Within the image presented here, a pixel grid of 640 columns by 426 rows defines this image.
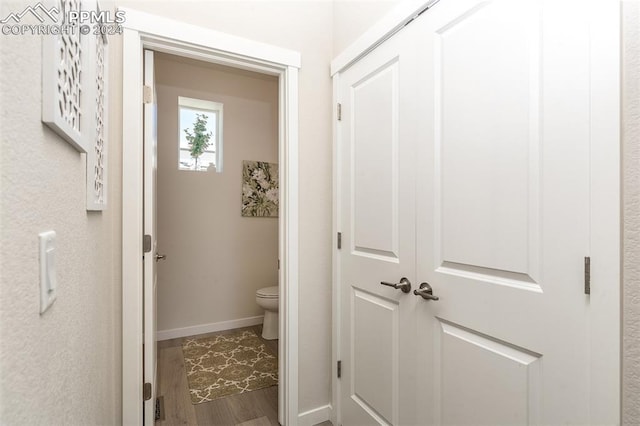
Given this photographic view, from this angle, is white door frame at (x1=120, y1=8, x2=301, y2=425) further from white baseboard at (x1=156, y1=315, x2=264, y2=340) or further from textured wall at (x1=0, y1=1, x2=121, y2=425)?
white baseboard at (x1=156, y1=315, x2=264, y2=340)

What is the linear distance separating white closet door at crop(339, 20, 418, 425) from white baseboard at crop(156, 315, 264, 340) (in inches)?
71.8

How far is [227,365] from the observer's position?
2.50 metres

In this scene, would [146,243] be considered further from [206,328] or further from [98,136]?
[206,328]

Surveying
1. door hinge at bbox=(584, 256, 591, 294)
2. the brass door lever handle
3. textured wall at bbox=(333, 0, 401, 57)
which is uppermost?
textured wall at bbox=(333, 0, 401, 57)

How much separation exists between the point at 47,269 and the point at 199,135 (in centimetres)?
293

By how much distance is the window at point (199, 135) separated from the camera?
312cm

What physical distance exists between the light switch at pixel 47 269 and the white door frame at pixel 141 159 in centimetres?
97

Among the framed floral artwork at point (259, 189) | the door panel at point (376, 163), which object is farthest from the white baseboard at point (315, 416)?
the framed floral artwork at point (259, 189)

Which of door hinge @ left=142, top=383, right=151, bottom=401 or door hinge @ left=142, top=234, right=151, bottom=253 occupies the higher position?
door hinge @ left=142, top=234, right=151, bottom=253

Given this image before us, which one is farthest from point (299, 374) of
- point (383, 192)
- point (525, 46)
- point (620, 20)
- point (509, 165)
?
point (620, 20)

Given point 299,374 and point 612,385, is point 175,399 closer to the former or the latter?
point 299,374

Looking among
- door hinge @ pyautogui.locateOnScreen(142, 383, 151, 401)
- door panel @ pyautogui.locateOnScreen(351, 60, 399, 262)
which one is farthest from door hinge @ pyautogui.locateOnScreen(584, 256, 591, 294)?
door hinge @ pyautogui.locateOnScreen(142, 383, 151, 401)

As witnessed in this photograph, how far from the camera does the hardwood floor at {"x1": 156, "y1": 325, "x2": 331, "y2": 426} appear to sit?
1.86 meters

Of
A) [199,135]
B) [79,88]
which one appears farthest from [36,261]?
[199,135]
